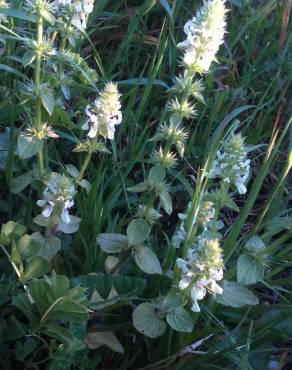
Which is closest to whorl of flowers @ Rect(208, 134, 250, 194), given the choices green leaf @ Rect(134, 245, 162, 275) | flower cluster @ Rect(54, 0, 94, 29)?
green leaf @ Rect(134, 245, 162, 275)

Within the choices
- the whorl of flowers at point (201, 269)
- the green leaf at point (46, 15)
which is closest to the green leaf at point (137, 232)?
the whorl of flowers at point (201, 269)

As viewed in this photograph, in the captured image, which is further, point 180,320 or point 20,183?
point 20,183

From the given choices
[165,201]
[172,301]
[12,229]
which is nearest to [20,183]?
[12,229]

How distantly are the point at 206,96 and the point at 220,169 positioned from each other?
2.27ft

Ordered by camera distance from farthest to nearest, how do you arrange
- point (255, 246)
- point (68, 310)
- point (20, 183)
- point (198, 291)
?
point (20, 183)
point (255, 246)
point (198, 291)
point (68, 310)

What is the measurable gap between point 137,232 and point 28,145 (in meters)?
0.31

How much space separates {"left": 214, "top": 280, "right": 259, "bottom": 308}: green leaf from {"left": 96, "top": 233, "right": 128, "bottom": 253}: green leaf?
23 cm

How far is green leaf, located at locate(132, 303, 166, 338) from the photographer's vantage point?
4.49ft

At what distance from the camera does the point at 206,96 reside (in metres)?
2.06

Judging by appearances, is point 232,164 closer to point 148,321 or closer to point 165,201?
point 165,201

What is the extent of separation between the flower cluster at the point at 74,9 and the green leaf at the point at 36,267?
61 centimetres

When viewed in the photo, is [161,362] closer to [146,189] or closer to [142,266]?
[142,266]

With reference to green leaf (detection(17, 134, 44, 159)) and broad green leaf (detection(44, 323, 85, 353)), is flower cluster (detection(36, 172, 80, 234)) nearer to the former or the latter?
Result: green leaf (detection(17, 134, 44, 159))

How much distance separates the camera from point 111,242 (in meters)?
1.47
